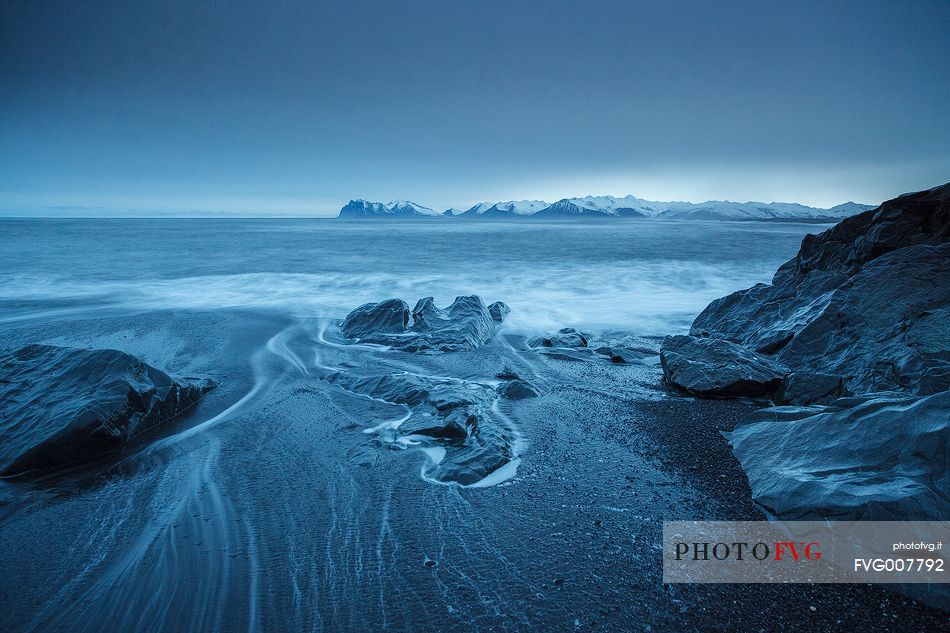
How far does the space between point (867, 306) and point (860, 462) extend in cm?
325

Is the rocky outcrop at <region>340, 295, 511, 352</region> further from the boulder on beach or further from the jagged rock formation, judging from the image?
the jagged rock formation

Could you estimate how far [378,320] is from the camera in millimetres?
8477

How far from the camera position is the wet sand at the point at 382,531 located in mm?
2324

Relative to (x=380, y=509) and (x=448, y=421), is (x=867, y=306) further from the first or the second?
(x=380, y=509)

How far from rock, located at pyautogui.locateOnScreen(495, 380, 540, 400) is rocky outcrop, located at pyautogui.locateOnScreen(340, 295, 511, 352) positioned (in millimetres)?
1992

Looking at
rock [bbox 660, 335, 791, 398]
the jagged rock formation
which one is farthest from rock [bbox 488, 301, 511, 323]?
rock [bbox 660, 335, 791, 398]

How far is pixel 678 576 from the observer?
2.53 metres

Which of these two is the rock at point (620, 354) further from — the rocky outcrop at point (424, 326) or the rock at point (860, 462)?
the rock at point (860, 462)

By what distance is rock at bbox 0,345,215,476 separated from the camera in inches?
146

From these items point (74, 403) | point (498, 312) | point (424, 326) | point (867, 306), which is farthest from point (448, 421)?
point (498, 312)

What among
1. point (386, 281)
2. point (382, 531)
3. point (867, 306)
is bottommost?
point (382, 531)

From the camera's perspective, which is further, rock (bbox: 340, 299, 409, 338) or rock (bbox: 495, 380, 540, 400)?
rock (bbox: 340, 299, 409, 338)

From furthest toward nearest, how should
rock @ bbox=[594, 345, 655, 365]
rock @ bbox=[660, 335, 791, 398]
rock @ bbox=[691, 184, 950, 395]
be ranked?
rock @ bbox=[594, 345, 655, 365], rock @ bbox=[660, 335, 791, 398], rock @ bbox=[691, 184, 950, 395]

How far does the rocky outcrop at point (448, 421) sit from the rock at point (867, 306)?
137 inches
